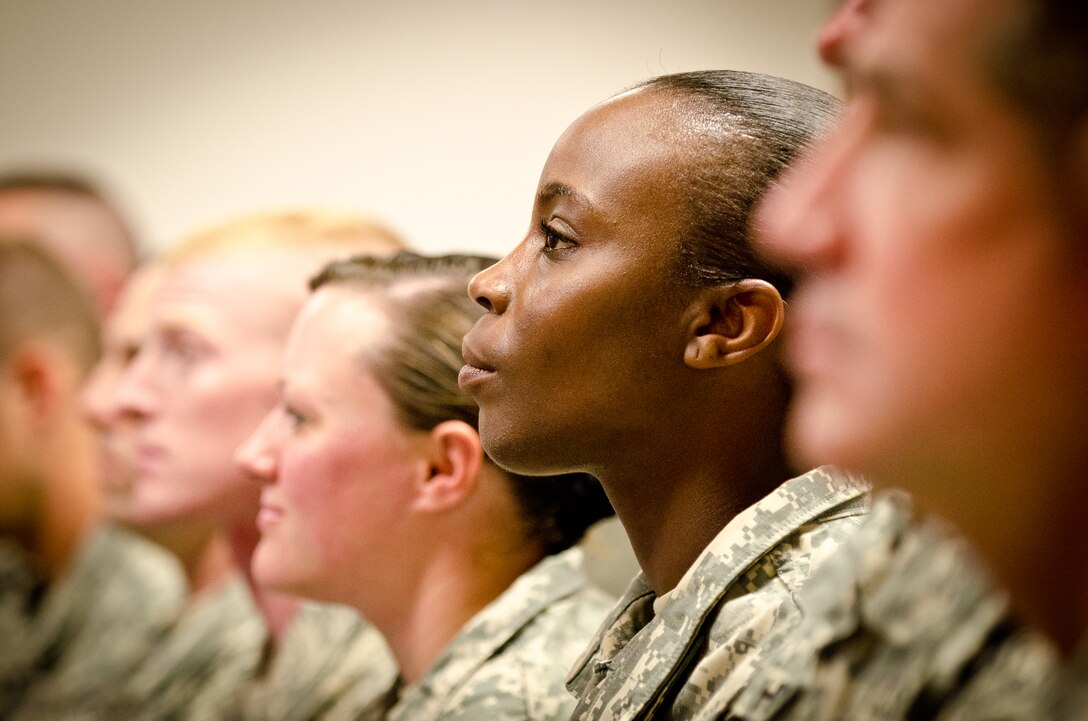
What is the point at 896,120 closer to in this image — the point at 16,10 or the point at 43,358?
the point at 43,358

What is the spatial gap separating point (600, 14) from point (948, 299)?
1141 mm

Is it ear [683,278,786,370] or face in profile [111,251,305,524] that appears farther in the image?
face in profile [111,251,305,524]

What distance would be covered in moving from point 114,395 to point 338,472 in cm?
68

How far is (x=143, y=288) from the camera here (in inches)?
77.0

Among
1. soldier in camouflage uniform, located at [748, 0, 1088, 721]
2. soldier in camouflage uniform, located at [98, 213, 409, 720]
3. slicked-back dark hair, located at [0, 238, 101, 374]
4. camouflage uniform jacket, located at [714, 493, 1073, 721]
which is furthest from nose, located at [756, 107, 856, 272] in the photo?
slicked-back dark hair, located at [0, 238, 101, 374]

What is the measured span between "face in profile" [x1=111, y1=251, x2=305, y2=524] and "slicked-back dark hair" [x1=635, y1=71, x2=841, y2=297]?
2.91 feet

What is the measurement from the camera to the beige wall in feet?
4.97

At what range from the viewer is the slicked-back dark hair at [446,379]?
4.16ft

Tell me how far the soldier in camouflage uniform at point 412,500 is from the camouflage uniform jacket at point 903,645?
1.77ft

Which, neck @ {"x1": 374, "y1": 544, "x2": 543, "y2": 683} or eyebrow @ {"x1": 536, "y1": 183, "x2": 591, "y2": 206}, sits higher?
eyebrow @ {"x1": 536, "y1": 183, "x2": 591, "y2": 206}

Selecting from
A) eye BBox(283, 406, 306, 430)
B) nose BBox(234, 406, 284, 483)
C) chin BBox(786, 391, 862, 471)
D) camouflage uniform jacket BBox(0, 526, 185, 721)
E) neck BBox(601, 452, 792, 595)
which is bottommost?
camouflage uniform jacket BBox(0, 526, 185, 721)

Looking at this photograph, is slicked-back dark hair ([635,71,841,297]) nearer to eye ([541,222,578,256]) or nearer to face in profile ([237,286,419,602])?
eye ([541,222,578,256])

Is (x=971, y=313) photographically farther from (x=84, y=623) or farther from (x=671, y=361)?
(x=84, y=623)

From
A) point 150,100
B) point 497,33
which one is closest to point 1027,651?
point 497,33
